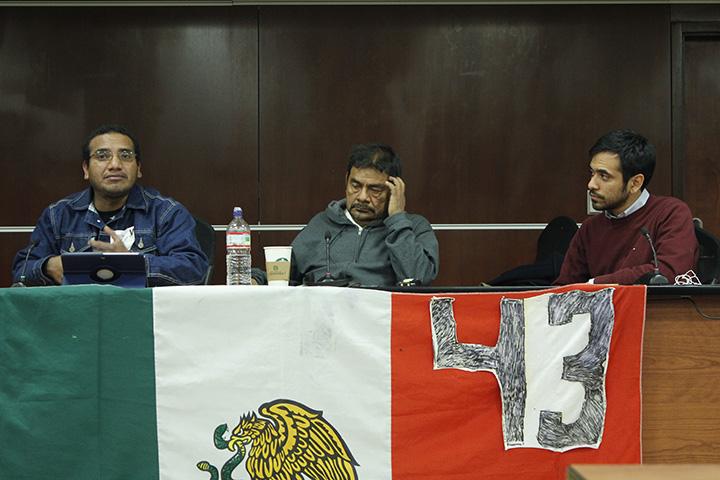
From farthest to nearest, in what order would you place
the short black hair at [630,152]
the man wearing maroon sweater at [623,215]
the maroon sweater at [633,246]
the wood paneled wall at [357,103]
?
1. the wood paneled wall at [357,103]
2. the short black hair at [630,152]
3. the man wearing maroon sweater at [623,215]
4. the maroon sweater at [633,246]

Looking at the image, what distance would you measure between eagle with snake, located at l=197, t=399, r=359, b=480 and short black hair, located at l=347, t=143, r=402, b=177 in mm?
1264

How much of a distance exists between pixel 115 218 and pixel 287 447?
137 centimetres

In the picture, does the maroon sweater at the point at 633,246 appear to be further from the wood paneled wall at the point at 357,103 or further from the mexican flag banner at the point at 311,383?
the wood paneled wall at the point at 357,103

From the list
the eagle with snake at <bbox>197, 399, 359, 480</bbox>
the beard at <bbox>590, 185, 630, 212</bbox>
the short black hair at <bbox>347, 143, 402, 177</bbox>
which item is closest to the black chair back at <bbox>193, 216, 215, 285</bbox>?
the short black hair at <bbox>347, 143, 402, 177</bbox>

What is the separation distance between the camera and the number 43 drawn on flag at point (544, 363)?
9.09 ft

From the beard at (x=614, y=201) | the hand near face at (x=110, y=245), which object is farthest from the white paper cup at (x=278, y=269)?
the beard at (x=614, y=201)

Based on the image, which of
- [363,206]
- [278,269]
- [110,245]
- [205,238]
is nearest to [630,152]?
[363,206]

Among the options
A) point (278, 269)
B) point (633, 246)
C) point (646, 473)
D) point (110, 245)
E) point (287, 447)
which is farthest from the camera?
point (633, 246)

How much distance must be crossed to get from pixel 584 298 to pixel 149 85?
319 centimetres

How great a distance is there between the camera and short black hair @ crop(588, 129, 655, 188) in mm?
3646

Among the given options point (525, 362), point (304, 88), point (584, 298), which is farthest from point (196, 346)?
point (304, 88)

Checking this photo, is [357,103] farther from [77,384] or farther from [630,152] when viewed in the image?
[77,384]

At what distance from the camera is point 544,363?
279cm

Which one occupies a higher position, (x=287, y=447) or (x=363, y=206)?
(x=363, y=206)
